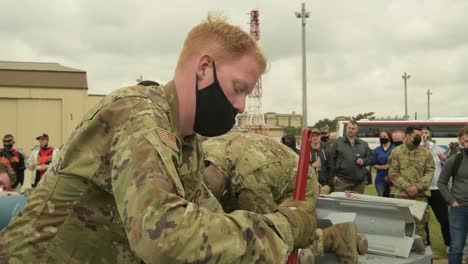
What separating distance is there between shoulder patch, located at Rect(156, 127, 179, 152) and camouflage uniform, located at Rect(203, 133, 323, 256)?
2044 mm

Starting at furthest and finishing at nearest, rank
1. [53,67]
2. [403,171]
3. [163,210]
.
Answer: [53,67]
[403,171]
[163,210]

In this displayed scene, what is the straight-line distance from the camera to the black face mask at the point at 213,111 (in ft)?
4.93

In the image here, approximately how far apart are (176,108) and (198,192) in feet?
1.20

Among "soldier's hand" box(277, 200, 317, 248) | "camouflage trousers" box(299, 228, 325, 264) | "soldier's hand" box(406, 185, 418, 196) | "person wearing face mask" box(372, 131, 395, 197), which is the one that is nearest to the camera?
"soldier's hand" box(277, 200, 317, 248)

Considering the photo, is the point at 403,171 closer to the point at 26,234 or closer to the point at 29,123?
the point at 26,234

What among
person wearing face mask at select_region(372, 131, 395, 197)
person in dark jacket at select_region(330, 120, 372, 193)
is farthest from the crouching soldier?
person wearing face mask at select_region(372, 131, 395, 197)

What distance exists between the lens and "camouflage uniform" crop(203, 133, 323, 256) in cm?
331

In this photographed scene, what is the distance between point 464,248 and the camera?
612cm

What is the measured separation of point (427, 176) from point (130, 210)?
670 centimetres

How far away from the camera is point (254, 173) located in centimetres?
332

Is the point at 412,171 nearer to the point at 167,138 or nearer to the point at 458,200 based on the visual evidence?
the point at 458,200

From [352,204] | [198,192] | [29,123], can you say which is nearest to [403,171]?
[352,204]

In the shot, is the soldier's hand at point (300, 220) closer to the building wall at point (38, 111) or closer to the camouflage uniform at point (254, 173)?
the camouflage uniform at point (254, 173)

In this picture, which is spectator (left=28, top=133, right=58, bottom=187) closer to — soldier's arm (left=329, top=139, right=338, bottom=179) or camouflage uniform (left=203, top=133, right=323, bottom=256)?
soldier's arm (left=329, top=139, right=338, bottom=179)
